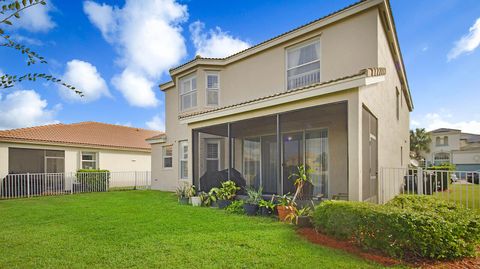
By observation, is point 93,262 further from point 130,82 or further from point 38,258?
point 130,82

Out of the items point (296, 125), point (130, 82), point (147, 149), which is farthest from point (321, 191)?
point (147, 149)

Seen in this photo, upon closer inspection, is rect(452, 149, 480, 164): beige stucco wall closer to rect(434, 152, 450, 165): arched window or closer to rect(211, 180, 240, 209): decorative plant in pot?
rect(434, 152, 450, 165): arched window

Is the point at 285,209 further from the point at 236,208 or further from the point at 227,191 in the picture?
the point at 227,191

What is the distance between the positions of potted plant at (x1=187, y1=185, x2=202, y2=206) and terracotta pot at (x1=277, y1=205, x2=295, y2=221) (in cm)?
386

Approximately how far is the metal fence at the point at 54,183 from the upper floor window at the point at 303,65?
1312 centimetres

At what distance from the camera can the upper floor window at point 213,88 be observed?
46.6 ft

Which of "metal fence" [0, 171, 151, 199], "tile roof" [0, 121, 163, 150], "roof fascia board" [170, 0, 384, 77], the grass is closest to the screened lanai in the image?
the grass

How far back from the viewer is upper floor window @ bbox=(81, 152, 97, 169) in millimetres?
19156

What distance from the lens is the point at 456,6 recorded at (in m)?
9.92

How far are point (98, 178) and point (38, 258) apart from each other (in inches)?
Answer: 536

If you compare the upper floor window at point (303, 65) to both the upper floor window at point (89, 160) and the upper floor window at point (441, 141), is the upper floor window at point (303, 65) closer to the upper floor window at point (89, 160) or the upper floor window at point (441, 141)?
the upper floor window at point (89, 160)

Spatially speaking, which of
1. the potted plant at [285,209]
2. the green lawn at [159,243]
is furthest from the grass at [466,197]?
the green lawn at [159,243]

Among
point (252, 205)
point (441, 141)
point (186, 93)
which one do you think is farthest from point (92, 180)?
point (441, 141)

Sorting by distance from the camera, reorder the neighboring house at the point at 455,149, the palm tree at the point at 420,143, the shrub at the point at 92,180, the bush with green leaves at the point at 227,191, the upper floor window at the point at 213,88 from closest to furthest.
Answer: the bush with green leaves at the point at 227,191 → the upper floor window at the point at 213,88 → the shrub at the point at 92,180 → the neighboring house at the point at 455,149 → the palm tree at the point at 420,143
